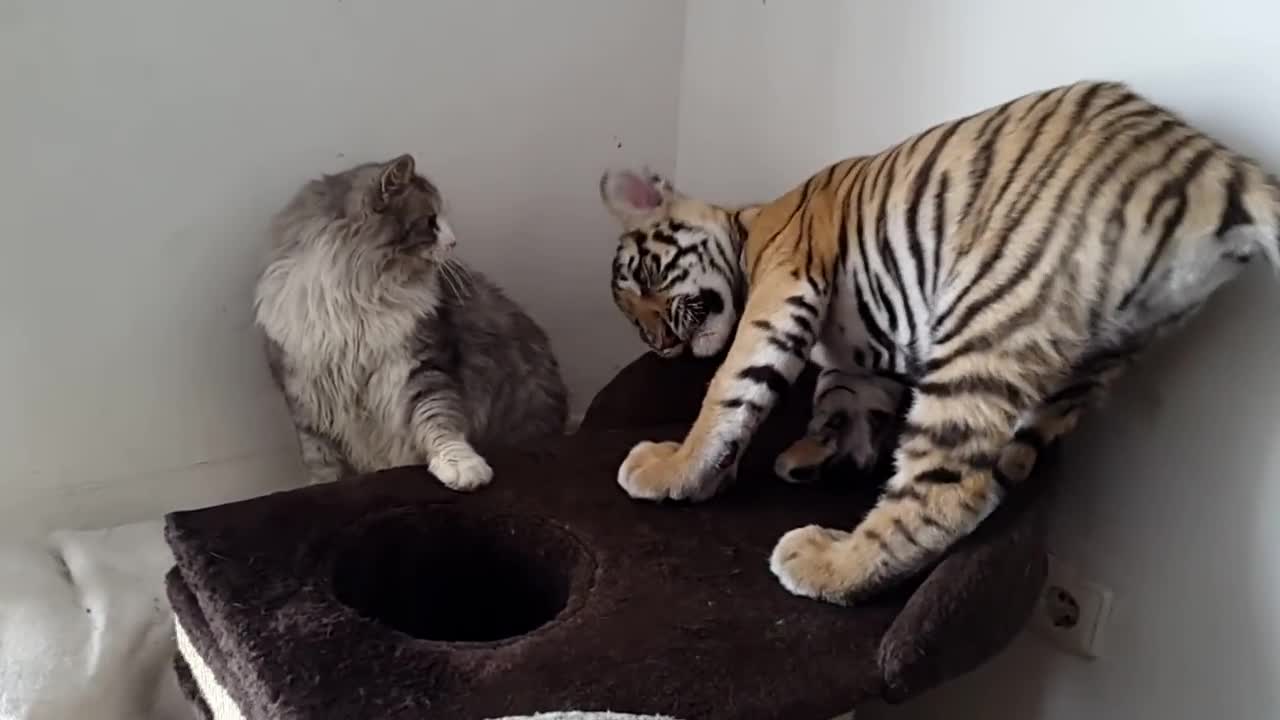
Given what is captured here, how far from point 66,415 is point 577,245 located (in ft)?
2.88

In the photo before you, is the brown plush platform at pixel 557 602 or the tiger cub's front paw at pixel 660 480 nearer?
the brown plush platform at pixel 557 602

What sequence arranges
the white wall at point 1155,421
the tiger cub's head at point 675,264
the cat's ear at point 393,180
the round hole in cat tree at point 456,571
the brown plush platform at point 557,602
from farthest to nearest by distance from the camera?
1. the tiger cub's head at point 675,264
2. the cat's ear at point 393,180
3. the round hole in cat tree at point 456,571
4. the white wall at point 1155,421
5. the brown plush platform at point 557,602

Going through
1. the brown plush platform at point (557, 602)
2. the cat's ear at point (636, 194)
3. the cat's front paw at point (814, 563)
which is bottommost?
the brown plush platform at point (557, 602)

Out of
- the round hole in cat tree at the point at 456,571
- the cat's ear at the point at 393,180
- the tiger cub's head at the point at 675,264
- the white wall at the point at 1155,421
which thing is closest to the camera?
the white wall at the point at 1155,421

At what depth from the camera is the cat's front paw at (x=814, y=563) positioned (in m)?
1.15

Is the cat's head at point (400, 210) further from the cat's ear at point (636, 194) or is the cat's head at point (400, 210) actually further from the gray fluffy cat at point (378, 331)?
the cat's ear at point (636, 194)

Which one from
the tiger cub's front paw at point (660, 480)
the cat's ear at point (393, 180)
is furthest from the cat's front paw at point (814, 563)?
the cat's ear at point (393, 180)

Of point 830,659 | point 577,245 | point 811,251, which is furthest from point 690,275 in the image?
point 830,659

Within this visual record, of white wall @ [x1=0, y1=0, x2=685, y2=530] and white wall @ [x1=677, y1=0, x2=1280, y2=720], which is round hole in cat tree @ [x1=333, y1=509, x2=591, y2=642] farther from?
white wall @ [x1=677, y1=0, x2=1280, y2=720]

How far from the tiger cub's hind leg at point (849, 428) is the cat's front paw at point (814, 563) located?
0.21m

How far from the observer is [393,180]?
1.44 m

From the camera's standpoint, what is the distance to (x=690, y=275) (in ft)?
5.02

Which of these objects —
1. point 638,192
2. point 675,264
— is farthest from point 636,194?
point 675,264

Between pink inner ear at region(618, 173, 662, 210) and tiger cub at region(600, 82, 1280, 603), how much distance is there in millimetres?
213
